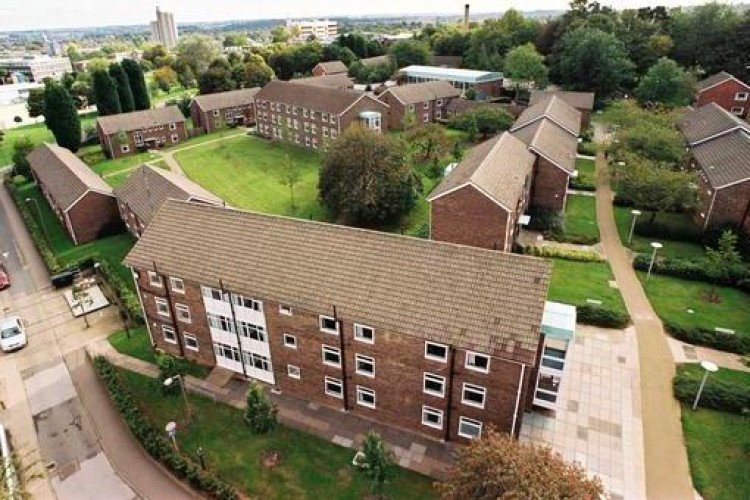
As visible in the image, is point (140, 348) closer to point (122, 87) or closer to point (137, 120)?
point (137, 120)

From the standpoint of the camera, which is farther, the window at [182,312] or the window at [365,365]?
the window at [182,312]

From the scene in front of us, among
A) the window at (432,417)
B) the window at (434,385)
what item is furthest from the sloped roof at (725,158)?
the window at (432,417)

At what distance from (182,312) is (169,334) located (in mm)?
2889

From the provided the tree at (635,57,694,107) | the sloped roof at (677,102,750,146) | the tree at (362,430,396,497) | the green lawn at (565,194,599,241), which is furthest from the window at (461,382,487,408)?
the tree at (635,57,694,107)

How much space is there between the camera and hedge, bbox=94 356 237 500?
22578 millimetres

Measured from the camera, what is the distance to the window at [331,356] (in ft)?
83.1

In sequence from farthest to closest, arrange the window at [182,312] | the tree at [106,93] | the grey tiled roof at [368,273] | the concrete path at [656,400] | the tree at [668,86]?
the tree at [106,93]
the tree at [668,86]
the window at [182,312]
the concrete path at [656,400]
the grey tiled roof at [368,273]

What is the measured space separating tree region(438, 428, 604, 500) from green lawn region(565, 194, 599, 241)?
31.4 metres

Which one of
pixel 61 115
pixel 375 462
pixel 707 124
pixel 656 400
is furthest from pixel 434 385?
pixel 61 115

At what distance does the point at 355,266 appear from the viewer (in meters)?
25.2

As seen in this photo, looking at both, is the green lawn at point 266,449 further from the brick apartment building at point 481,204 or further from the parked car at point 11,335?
the brick apartment building at point 481,204

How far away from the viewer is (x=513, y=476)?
53.8 ft

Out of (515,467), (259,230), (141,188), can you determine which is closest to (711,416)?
(515,467)

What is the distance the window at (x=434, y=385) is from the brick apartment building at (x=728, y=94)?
3187 inches
